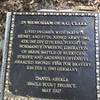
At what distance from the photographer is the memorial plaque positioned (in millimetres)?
4316

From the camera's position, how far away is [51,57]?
4.48 meters

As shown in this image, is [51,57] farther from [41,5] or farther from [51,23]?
[41,5]

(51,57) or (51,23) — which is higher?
(51,23)

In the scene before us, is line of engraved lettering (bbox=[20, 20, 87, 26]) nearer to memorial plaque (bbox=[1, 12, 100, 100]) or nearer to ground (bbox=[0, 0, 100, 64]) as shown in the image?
memorial plaque (bbox=[1, 12, 100, 100])

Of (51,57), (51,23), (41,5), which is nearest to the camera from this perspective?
(51,57)

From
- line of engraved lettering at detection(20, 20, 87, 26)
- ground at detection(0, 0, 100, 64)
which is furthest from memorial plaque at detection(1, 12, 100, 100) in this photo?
ground at detection(0, 0, 100, 64)

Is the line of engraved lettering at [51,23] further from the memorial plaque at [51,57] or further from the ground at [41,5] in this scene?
the ground at [41,5]

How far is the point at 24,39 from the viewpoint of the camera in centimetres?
460

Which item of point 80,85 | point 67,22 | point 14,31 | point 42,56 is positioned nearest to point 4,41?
point 14,31

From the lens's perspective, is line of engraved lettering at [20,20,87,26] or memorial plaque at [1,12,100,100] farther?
line of engraved lettering at [20,20,87,26]

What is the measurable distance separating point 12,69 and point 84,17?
4.14ft

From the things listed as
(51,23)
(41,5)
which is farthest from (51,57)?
(41,5)

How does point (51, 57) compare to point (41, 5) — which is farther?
point (41, 5)

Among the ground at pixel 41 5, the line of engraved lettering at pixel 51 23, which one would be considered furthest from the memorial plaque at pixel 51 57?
the ground at pixel 41 5
